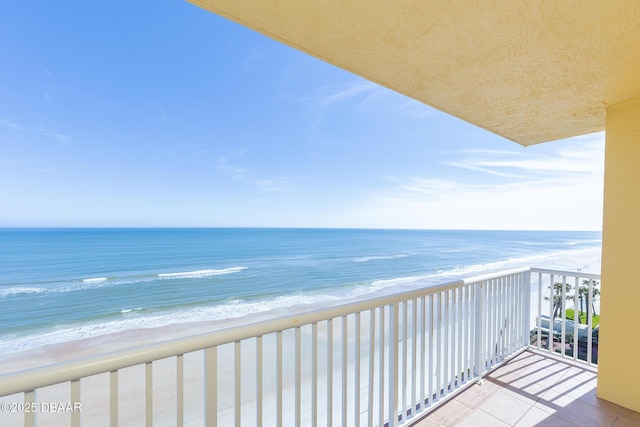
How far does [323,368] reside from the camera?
3.41 m

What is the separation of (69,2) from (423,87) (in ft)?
33.8

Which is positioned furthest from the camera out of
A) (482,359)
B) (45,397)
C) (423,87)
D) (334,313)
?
(45,397)

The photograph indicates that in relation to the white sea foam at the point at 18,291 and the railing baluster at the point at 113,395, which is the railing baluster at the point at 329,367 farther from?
the white sea foam at the point at 18,291

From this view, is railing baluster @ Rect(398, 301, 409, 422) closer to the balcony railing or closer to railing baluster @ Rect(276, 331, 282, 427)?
the balcony railing

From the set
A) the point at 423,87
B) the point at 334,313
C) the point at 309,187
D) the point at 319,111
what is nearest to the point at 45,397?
the point at 334,313

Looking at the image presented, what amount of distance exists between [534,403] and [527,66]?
2.27 meters

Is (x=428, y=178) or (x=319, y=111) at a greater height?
(x=319, y=111)

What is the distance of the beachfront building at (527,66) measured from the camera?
1044 millimetres

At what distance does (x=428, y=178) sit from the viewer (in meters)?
18.7

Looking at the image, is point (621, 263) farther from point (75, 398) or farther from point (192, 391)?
point (192, 391)

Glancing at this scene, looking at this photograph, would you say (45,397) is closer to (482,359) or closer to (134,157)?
(482,359)

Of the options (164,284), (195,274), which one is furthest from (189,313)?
(195,274)

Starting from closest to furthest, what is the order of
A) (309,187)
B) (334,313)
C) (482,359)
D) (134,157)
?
(334,313) < (482,359) < (134,157) < (309,187)

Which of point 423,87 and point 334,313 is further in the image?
point 423,87
